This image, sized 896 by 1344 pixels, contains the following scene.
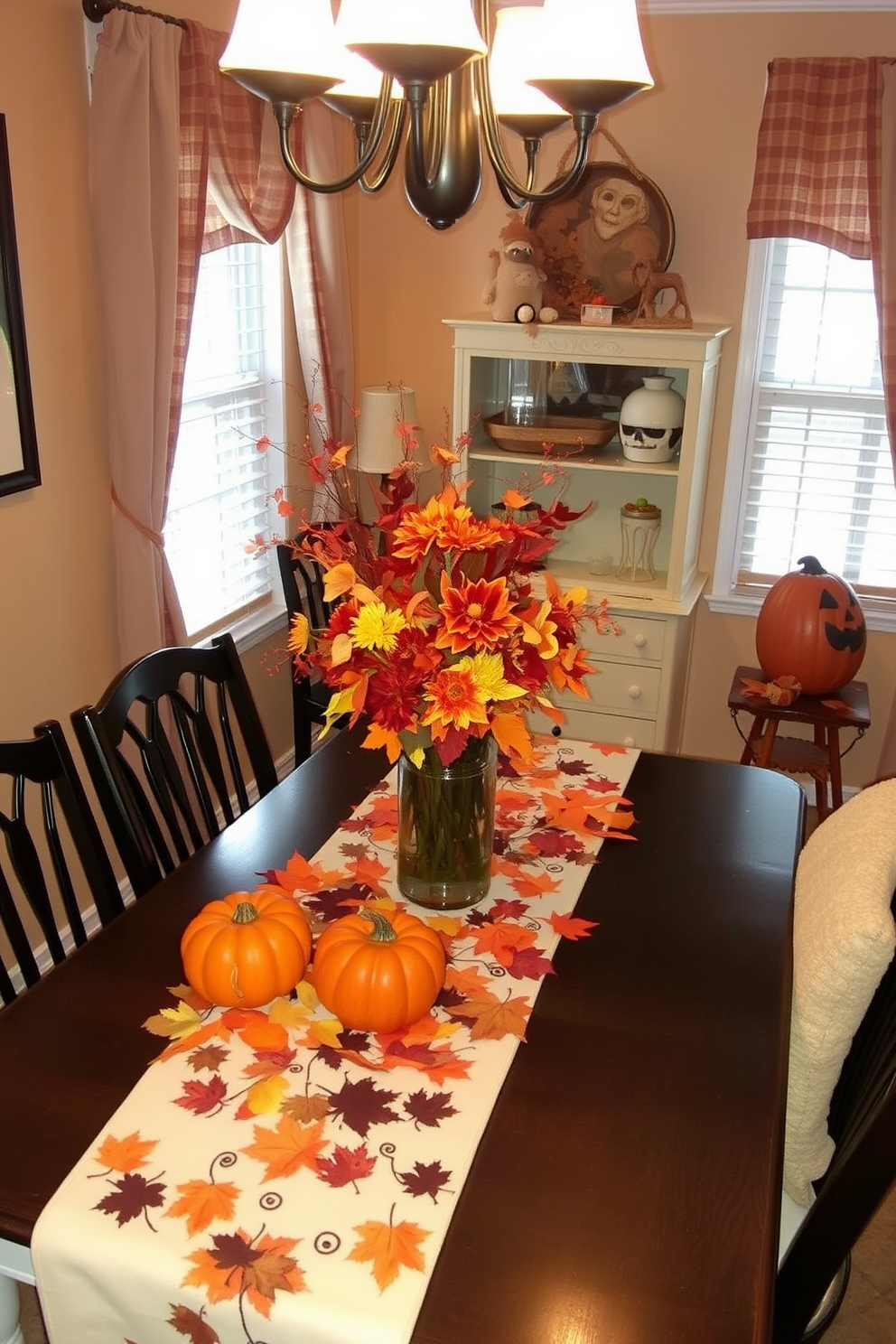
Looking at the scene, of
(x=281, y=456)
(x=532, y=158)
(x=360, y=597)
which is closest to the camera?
(x=360, y=597)

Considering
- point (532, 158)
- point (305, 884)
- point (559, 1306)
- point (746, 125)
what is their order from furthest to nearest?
point (746, 125)
point (305, 884)
point (532, 158)
point (559, 1306)

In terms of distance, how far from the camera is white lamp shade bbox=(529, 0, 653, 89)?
1.15 m

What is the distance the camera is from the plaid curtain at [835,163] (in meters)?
2.88

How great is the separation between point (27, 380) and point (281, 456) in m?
1.25

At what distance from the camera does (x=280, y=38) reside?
1.22 m

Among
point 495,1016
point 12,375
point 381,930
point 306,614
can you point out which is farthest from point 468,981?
point 306,614

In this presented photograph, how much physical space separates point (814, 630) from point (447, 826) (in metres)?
1.87

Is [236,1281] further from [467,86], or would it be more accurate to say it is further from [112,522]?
[112,522]

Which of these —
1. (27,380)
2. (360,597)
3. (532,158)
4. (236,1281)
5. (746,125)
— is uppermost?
(746,125)

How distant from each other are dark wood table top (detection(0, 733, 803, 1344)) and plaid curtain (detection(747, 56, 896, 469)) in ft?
6.18

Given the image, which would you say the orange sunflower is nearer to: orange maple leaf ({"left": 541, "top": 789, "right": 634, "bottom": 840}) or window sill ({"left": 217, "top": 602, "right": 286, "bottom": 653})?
orange maple leaf ({"left": 541, "top": 789, "right": 634, "bottom": 840})

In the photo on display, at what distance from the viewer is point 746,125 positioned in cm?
311

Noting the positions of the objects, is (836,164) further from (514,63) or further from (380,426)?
(514,63)

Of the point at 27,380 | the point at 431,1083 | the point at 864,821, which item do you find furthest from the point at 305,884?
the point at 27,380
